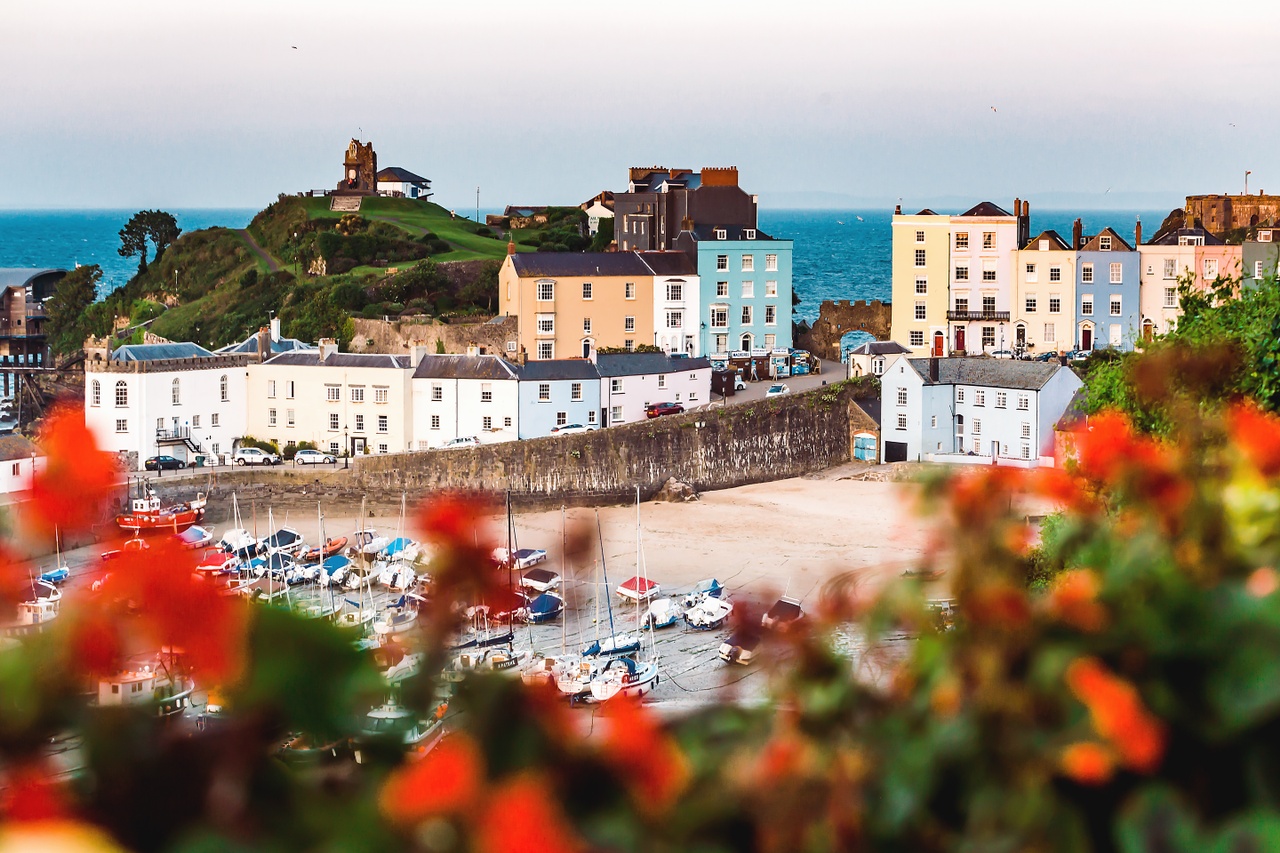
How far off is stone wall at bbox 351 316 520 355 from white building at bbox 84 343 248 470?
6.76 meters

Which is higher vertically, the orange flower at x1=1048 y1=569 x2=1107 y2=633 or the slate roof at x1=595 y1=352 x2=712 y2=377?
the slate roof at x1=595 y1=352 x2=712 y2=377

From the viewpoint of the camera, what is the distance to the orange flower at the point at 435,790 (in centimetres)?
188

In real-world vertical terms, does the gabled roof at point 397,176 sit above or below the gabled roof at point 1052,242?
above

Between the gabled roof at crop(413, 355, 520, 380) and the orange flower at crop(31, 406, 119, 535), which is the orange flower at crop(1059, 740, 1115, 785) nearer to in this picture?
the orange flower at crop(31, 406, 119, 535)

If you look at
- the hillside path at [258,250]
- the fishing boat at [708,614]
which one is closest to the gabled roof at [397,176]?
the hillside path at [258,250]

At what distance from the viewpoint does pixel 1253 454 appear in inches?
123

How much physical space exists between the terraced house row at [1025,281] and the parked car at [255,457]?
56.5ft

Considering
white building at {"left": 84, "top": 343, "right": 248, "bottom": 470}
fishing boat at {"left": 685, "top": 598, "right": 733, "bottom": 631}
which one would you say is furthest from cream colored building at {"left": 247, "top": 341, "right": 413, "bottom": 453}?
fishing boat at {"left": 685, "top": 598, "right": 733, "bottom": 631}

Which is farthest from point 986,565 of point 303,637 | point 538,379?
point 538,379

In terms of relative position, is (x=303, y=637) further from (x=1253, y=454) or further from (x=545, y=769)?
(x=1253, y=454)

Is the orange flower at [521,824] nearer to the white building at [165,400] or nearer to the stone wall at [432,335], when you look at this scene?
the white building at [165,400]

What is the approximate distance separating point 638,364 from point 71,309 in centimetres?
3156

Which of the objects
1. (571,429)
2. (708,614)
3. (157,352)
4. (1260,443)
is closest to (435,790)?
(1260,443)

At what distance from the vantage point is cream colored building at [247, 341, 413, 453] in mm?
34531
